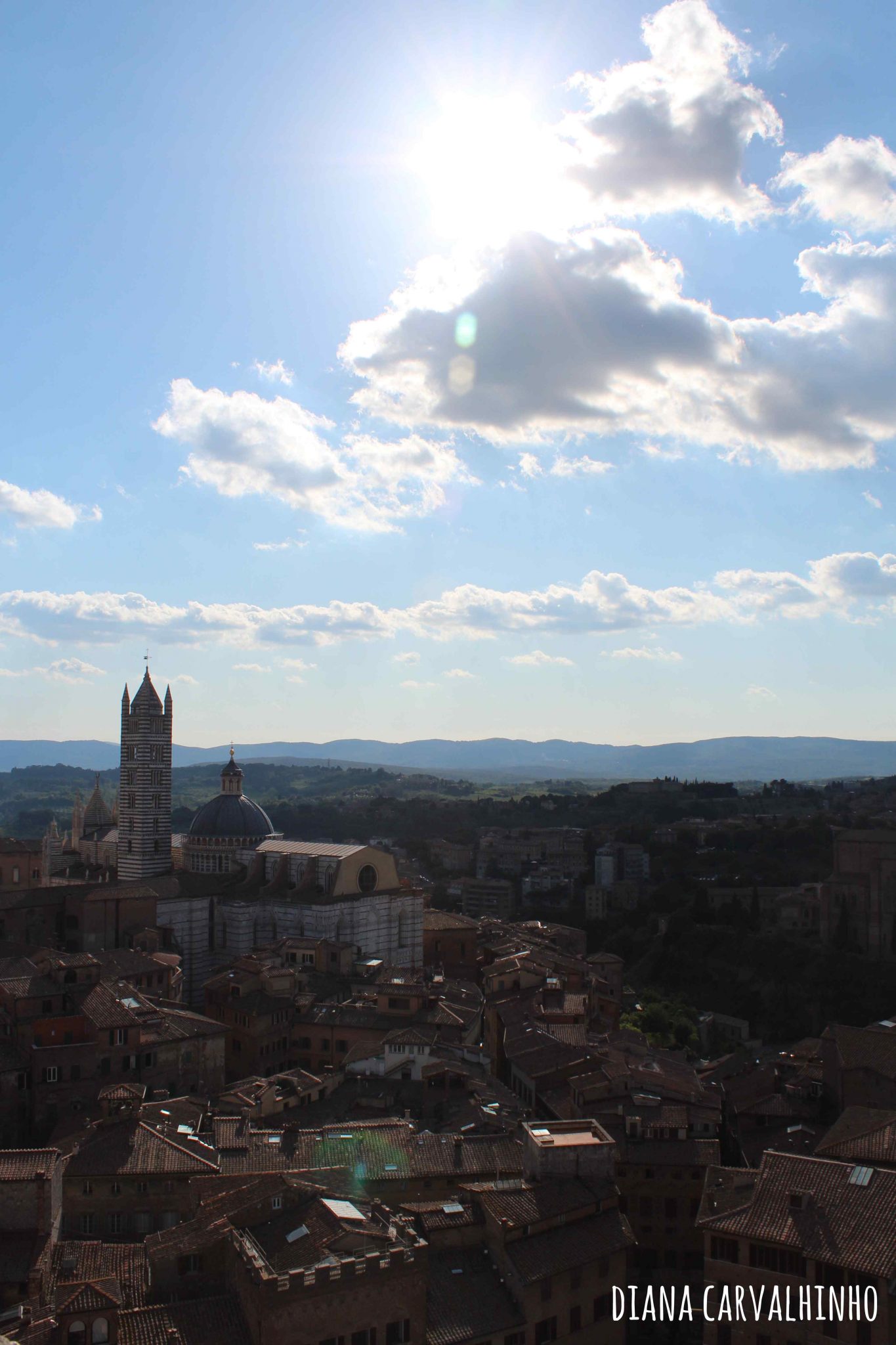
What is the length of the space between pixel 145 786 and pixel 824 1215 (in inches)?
2002

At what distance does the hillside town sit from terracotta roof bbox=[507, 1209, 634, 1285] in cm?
8

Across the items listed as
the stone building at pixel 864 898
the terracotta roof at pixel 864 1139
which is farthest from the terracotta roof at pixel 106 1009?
the stone building at pixel 864 898

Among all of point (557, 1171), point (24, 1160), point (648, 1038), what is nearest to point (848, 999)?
point (648, 1038)

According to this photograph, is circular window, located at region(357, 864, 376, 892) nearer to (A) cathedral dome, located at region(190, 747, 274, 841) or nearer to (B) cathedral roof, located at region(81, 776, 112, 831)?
(A) cathedral dome, located at region(190, 747, 274, 841)

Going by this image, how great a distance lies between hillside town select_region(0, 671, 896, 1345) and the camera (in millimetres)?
22734

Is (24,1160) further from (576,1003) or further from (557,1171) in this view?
(576,1003)

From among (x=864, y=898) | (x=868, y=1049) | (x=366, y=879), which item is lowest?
(x=868, y=1049)

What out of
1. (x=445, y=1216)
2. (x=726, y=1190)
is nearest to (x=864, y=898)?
(x=726, y=1190)

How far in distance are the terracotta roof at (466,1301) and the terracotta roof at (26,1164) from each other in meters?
9.03

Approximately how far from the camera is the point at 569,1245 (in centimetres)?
2453

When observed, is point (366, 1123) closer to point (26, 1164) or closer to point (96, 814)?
point (26, 1164)

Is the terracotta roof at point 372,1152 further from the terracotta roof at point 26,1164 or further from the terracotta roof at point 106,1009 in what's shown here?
the terracotta roof at point 106,1009

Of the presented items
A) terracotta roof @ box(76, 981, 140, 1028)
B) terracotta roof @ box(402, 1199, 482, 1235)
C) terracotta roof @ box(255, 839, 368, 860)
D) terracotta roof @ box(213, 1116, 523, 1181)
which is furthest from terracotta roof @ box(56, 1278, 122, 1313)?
terracotta roof @ box(255, 839, 368, 860)

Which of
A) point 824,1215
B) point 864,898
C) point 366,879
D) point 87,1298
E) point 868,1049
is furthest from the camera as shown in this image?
point 864,898
